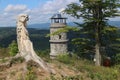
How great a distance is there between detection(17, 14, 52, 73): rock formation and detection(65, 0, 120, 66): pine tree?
13.3m

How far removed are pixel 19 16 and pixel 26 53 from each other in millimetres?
1815

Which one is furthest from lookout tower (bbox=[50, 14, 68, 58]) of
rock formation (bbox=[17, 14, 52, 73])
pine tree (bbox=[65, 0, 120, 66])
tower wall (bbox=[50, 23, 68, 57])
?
rock formation (bbox=[17, 14, 52, 73])

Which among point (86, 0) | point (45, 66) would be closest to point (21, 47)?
point (45, 66)

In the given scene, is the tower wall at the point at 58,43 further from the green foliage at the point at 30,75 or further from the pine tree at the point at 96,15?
the green foliage at the point at 30,75

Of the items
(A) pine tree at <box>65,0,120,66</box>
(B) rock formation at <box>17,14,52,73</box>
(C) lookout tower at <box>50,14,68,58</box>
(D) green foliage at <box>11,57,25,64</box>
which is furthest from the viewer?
(C) lookout tower at <box>50,14,68,58</box>

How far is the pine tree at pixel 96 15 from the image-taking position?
2994 cm

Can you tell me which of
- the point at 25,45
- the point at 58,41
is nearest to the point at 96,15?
the point at 25,45

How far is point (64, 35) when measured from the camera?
2116 inches

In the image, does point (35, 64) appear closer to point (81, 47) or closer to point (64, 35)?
point (81, 47)

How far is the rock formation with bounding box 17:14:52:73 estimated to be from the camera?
16.1m

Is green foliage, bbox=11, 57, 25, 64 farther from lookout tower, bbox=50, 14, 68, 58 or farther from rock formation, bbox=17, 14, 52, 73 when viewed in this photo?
lookout tower, bbox=50, 14, 68, 58

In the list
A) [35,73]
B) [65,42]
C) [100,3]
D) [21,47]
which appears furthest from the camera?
[65,42]

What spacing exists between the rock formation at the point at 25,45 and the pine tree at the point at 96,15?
13.3 meters

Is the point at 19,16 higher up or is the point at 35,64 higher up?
the point at 19,16
